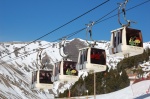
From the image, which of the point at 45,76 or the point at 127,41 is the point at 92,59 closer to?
the point at 127,41

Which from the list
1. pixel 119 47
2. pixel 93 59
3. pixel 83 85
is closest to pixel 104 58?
pixel 93 59

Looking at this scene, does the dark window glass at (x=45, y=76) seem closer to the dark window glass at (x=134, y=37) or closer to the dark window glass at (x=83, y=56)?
the dark window glass at (x=83, y=56)

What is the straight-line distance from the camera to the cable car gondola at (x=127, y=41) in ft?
55.7

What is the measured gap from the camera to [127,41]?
1711 cm

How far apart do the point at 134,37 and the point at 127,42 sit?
461 millimetres

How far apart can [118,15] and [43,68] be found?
12.9m

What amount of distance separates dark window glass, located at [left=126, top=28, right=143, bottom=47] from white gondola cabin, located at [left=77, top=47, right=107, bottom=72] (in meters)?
2.84

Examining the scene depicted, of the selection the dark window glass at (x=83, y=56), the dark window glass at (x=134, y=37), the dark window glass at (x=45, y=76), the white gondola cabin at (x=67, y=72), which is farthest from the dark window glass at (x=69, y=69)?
the dark window glass at (x=134, y=37)

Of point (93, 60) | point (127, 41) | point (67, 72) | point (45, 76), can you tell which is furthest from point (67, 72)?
point (127, 41)

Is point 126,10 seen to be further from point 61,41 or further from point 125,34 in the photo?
point 61,41

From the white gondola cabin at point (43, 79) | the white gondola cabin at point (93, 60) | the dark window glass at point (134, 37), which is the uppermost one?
the dark window glass at point (134, 37)

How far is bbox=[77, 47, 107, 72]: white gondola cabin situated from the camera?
19.4 metres

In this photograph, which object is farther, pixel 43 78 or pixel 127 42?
pixel 43 78

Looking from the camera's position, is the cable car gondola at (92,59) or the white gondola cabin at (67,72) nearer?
the cable car gondola at (92,59)
